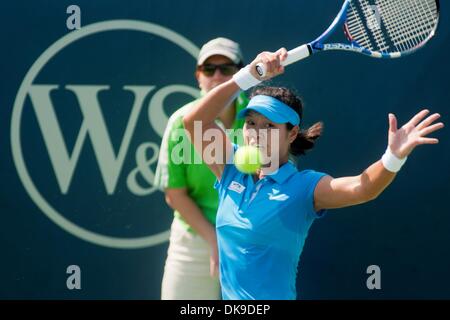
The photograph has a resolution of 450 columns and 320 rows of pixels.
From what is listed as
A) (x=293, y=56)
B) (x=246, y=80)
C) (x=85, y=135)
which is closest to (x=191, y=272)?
(x=85, y=135)

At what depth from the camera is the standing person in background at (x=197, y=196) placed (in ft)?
12.0

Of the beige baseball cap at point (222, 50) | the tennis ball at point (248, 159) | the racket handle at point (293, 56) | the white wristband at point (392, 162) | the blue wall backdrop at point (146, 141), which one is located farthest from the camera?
the blue wall backdrop at point (146, 141)

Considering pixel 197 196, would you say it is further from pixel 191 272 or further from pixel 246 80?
pixel 246 80

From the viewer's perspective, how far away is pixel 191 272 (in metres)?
3.74

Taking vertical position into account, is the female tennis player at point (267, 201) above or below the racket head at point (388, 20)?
below

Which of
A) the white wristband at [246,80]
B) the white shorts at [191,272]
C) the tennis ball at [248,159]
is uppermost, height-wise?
the white wristband at [246,80]

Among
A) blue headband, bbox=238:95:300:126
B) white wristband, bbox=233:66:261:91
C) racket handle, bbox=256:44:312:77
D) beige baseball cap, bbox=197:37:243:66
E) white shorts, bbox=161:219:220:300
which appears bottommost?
white shorts, bbox=161:219:220:300

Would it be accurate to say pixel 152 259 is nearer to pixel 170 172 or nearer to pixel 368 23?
pixel 170 172

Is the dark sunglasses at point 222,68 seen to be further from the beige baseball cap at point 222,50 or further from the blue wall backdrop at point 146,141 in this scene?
the blue wall backdrop at point 146,141

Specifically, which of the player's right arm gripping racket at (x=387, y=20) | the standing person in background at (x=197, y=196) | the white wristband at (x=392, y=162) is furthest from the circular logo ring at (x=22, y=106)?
the white wristband at (x=392, y=162)

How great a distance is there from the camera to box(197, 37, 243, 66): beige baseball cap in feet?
12.0

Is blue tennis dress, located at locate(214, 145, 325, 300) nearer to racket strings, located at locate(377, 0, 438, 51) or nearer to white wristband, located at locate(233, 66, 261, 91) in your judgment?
white wristband, located at locate(233, 66, 261, 91)

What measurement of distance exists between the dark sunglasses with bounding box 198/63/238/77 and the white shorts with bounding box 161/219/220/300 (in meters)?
0.66

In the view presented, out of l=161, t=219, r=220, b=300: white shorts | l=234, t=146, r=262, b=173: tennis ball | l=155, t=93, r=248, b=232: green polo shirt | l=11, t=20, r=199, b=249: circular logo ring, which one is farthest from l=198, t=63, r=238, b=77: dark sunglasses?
l=234, t=146, r=262, b=173: tennis ball
